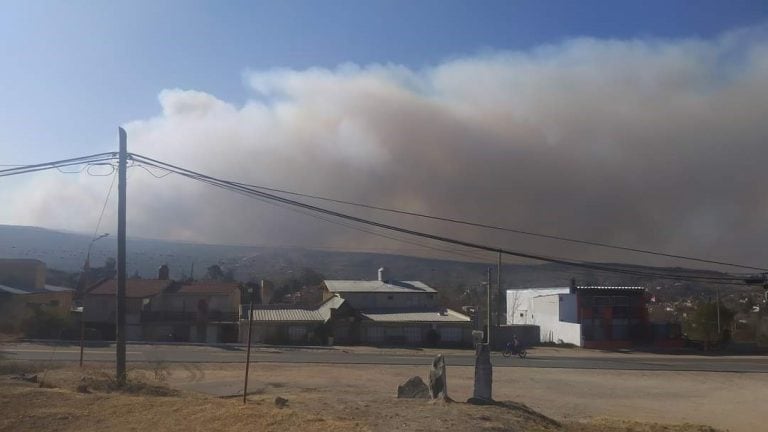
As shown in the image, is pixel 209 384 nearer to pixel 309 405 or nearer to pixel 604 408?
pixel 309 405

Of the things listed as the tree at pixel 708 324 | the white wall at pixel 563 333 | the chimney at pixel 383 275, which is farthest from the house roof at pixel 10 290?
the tree at pixel 708 324

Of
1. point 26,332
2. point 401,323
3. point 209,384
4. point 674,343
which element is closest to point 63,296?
point 26,332

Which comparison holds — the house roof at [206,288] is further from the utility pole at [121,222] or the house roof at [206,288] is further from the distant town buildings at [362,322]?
the utility pole at [121,222]

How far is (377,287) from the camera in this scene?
8388 centimetres

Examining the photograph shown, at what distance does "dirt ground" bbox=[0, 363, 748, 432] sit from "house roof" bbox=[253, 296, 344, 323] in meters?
29.7

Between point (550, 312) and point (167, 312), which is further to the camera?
point (550, 312)

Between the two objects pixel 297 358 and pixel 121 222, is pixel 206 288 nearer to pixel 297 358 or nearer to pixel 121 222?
pixel 297 358

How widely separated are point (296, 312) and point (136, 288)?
17608 millimetres

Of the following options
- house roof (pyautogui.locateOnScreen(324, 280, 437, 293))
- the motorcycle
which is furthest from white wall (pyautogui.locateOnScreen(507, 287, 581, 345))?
the motorcycle

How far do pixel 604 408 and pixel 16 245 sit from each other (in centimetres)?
19786

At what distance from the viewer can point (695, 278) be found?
29281mm

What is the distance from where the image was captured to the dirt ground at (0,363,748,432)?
16781 millimetres

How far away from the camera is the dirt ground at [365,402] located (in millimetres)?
16781

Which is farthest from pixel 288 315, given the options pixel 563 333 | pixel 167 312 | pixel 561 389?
pixel 561 389
